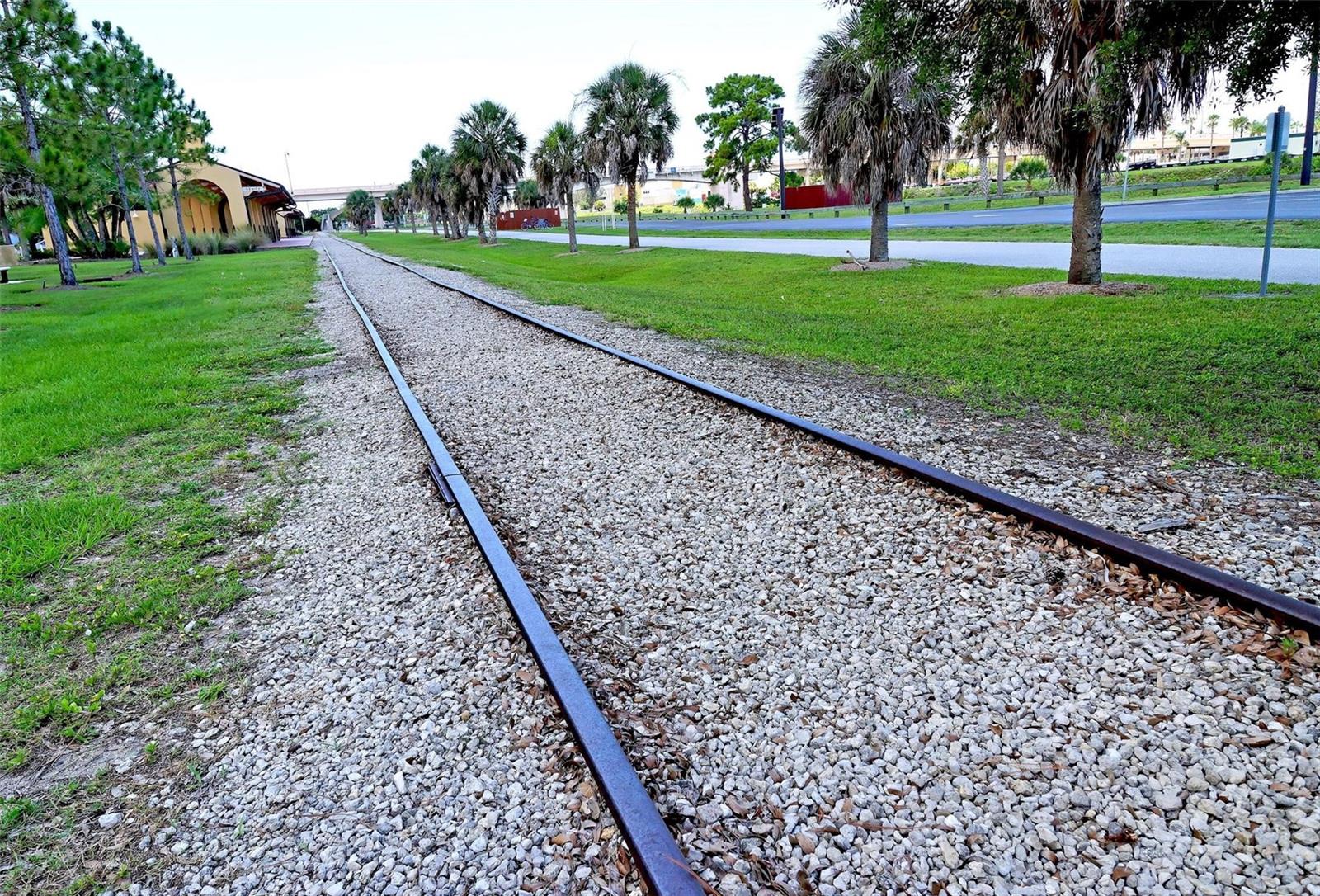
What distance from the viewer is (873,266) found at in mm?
20734

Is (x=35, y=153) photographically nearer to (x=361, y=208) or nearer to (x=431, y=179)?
(x=431, y=179)

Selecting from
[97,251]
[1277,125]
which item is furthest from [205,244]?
[1277,125]

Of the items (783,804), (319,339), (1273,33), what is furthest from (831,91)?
(783,804)

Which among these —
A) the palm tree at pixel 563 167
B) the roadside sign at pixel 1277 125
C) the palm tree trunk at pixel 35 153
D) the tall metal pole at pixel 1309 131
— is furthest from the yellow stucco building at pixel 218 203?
the roadside sign at pixel 1277 125

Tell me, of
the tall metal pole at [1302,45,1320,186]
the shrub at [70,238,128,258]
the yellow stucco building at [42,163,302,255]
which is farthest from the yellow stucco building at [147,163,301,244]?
the tall metal pole at [1302,45,1320,186]

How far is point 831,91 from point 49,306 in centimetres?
2104

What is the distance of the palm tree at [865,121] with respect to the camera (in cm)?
1898

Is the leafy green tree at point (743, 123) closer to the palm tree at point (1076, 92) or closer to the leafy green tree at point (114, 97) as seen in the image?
the leafy green tree at point (114, 97)

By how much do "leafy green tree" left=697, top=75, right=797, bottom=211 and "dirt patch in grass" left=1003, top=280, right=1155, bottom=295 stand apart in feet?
212

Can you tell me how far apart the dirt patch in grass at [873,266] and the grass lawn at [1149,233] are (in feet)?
18.1

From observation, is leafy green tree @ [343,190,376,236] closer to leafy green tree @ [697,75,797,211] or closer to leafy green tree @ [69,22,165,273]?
leafy green tree @ [697,75,797,211]

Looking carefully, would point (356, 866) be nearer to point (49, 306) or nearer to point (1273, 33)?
point (1273, 33)

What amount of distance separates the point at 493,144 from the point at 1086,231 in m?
50.9

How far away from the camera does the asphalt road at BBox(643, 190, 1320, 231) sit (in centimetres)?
2506
